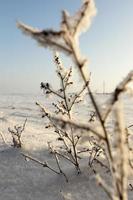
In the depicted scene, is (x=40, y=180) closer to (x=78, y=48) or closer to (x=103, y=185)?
(x=103, y=185)

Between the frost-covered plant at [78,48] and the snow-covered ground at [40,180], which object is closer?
the frost-covered plant at [78,48]

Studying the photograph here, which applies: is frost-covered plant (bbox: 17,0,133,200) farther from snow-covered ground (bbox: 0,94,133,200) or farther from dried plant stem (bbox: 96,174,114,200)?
snow-covered ground (bbox: 0,94,133,200)

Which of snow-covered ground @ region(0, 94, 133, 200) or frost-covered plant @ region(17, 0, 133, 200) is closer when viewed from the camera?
frost-covered plant @ region(17, 0, 133, 200)

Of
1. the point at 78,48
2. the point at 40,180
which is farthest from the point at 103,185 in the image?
the point at 40,180

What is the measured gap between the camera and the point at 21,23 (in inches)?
58.0

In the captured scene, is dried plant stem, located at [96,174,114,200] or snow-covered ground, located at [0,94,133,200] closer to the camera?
dried plant stem, located at [96,174,114,200]

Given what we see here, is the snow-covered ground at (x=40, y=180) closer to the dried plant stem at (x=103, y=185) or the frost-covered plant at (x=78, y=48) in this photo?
the dried plant stem at (x=103, y=185)

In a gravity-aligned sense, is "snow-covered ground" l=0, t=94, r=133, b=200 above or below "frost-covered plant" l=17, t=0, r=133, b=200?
below

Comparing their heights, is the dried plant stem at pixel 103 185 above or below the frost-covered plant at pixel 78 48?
below

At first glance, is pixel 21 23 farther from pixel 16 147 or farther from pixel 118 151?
pixel 16 147

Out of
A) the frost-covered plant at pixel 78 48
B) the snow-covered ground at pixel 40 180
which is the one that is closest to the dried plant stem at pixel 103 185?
the frost-covered plant at pixel 78 48

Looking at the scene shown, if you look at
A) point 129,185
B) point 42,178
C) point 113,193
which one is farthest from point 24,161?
point 113,193

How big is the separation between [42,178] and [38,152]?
1024mm

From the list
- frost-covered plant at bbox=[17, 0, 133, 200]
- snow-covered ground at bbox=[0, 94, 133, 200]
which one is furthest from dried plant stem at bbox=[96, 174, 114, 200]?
snow-covered ground at bbox=[0, 94, 133, 200]
